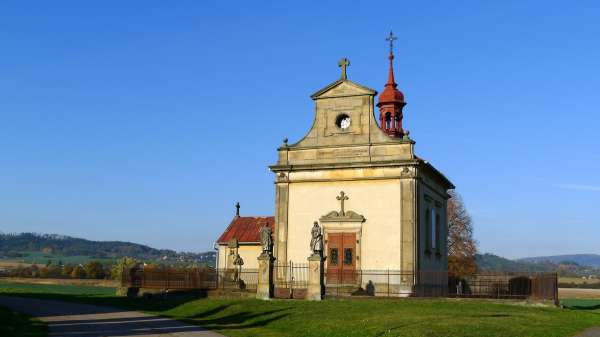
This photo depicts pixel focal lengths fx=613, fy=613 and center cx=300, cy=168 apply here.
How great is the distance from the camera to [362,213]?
1173 inches

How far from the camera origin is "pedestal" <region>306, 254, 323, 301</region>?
2547 centimetres

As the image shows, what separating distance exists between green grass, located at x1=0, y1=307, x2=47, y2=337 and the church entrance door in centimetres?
1384

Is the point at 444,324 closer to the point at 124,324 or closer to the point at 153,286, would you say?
the point at 124,324

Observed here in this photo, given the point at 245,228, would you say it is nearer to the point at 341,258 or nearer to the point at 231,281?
the point at 231,281

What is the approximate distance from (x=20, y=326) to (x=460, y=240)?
136 ft

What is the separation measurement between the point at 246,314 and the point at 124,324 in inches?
181

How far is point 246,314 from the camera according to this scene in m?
22.6

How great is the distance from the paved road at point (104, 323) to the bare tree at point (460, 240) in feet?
110

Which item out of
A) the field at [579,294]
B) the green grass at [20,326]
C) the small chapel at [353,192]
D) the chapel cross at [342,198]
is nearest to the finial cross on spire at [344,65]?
the small chapel at [353,192]

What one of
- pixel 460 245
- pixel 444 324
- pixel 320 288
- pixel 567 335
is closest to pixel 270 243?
pixel 320 288

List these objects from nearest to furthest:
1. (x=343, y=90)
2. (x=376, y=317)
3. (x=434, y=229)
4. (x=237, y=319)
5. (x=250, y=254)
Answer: (x=376, y=317)
(x=237, y=319)
(x=343, y=90)
(x=434, y=229)
(x=250, y=254)

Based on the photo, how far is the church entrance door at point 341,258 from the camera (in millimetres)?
29594

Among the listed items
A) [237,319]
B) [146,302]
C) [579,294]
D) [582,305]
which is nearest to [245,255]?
[146,302]

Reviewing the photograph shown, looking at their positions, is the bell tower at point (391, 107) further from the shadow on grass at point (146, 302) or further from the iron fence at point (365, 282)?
the shadow on grass at point (146, 302)
